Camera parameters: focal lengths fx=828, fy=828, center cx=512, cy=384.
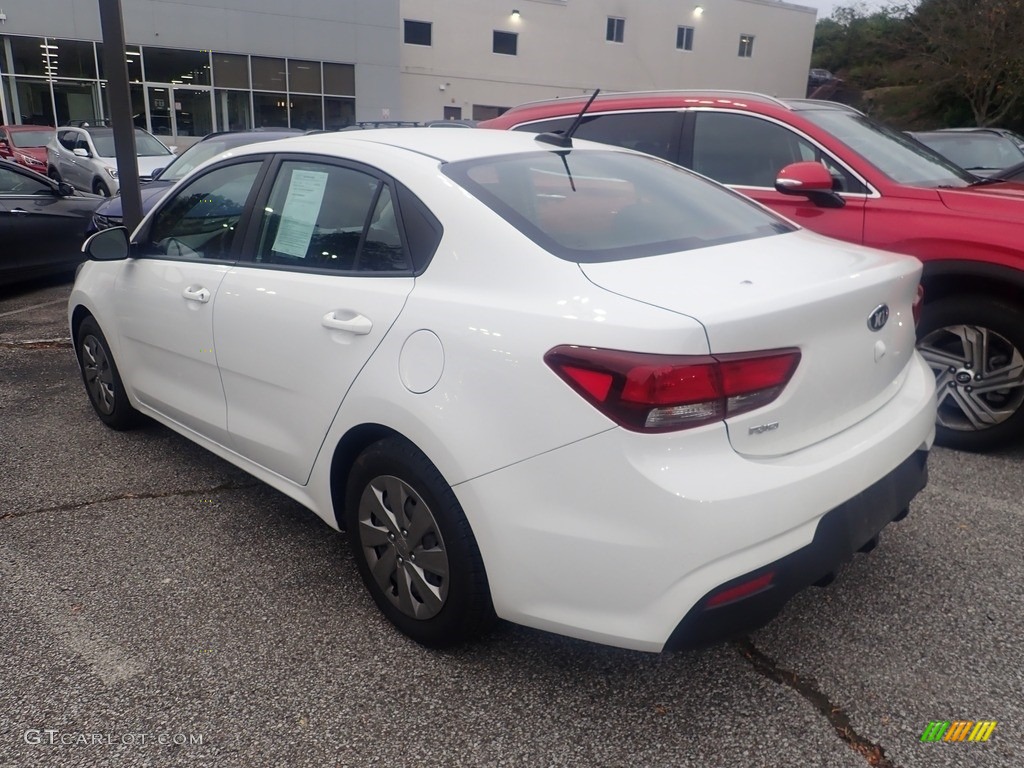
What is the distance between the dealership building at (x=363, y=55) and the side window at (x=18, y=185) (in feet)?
41.6

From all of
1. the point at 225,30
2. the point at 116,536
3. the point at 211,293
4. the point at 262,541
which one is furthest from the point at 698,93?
the point at 225,30

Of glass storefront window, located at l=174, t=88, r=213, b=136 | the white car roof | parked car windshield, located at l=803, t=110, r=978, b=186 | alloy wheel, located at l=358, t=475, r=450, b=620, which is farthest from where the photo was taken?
glass storefront window, located at l=174, t=88, r=213, b=136

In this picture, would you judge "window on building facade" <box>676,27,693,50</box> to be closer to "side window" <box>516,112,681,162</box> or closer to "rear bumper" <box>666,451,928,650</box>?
"side window" <box>516,112,681,162</box>

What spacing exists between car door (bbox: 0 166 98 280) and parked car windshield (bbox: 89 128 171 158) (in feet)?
20.7

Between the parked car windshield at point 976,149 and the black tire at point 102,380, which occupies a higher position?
the parked car windshield at point 976,149

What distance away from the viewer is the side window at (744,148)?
4.54 metres

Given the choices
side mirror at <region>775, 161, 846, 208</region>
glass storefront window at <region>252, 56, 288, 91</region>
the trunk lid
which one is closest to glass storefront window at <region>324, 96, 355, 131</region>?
glass storefront window at <region>252, 56, 288, 91</region>

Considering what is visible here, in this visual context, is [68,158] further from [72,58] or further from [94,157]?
[72,58]

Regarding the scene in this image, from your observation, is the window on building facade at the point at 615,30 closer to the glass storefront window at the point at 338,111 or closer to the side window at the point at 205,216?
the glass storefront window at the point at 338,111

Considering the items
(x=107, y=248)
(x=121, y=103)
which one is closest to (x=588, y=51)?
(x=121, y=103)

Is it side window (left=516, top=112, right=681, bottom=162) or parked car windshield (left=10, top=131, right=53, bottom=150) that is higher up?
side window (left=516, top=112, right=681, bottom=162)

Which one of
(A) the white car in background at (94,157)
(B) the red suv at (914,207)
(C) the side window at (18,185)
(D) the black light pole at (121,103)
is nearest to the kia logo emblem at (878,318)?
(B) the red suv at (914,207)

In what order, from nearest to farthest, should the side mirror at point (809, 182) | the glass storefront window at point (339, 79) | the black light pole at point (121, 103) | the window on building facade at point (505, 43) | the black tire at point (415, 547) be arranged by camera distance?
the black tire at point (415, 547), the side mirror at point (809, 182), the black light pole at point (121, 103), the glass storefront window at point (339, 79), the window on building facade at point (505, 43)

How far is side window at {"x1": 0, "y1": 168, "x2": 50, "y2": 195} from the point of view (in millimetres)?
8500
